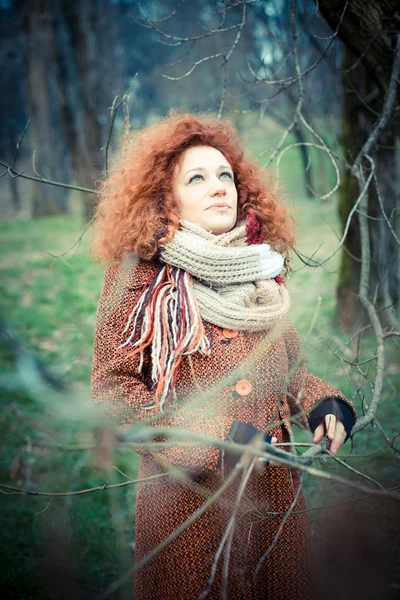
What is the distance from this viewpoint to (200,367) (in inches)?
66.2

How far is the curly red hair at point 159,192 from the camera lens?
173cm

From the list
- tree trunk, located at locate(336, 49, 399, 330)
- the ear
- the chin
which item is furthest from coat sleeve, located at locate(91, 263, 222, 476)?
tree trunk, located at locate(336, 49, 399, 330)

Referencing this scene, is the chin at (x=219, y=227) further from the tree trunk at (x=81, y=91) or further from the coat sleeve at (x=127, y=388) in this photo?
the tree trunk at (x=81, y=91)

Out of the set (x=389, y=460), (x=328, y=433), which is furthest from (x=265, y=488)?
(x=389, y=460)

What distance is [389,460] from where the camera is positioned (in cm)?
309

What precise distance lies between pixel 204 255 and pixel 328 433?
75 cm

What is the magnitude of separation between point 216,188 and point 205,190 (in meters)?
Result: 0.04

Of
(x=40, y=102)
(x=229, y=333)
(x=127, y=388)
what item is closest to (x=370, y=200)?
(x=229, y=333)

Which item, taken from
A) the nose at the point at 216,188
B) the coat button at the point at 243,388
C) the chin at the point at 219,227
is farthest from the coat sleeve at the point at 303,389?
the nose at the point at 216,188

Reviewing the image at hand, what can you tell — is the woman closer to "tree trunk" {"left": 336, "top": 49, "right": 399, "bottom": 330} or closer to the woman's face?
the woman's face

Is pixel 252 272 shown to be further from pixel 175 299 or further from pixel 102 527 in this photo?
pixel 102 527

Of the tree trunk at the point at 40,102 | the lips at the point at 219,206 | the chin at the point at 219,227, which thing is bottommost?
the chin at the point at 219,227

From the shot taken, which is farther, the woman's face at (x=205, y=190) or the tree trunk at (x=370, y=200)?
the tree trunk at (x=370, y=200)

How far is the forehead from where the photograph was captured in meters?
1.81
